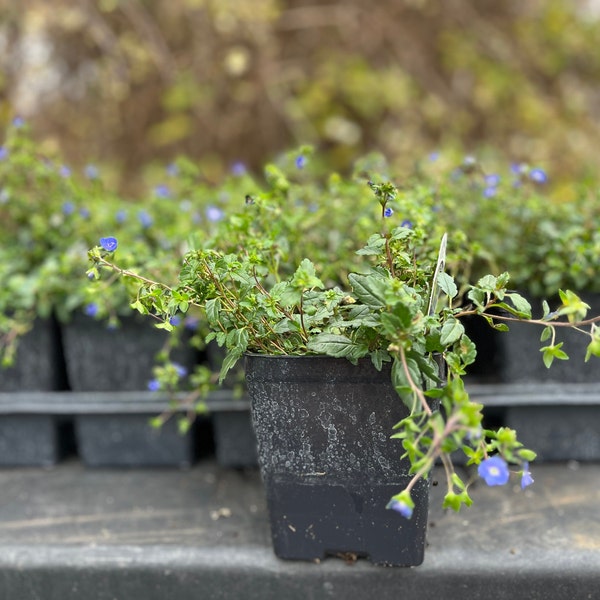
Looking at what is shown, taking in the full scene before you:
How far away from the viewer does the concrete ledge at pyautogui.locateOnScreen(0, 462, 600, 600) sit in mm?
951

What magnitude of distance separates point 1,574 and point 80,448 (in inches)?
13.8

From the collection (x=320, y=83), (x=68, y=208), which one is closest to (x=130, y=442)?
(x=68, y=208)

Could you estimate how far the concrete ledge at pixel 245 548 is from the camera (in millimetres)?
951

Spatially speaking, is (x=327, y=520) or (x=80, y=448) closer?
(x=327, y=520)

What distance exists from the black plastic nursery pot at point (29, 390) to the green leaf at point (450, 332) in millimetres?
863

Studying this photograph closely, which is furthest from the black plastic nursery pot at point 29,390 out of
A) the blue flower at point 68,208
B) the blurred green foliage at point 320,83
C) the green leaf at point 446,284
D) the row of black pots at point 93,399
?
the blurred green foliage at point 320,83

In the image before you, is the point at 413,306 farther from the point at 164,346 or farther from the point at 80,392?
the point at 80,392

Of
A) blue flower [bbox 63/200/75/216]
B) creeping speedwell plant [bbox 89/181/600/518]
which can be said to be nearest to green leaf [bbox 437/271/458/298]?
creeping speedwell plant [bbox 89/181/600/518]

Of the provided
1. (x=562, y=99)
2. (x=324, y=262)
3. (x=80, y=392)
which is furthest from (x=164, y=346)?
(x=562, y=99)

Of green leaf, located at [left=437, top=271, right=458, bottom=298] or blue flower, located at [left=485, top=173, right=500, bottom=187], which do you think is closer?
green leaf, located at [left=437, top=271, right=458, bottom=298]

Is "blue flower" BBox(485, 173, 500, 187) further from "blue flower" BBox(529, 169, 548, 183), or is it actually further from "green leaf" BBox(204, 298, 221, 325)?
"green leaf" BBox(204, 298, 221, 325)

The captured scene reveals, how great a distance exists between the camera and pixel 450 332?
79 centimetres

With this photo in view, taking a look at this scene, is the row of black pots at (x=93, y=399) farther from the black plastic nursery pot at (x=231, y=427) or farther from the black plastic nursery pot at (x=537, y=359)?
the black plastic nursery pot at (x=537, y=359)

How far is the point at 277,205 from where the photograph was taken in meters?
1.17
